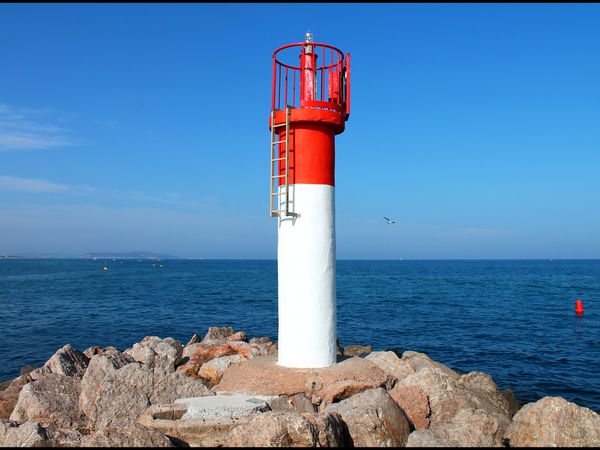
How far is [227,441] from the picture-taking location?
Result: 791 centimetres

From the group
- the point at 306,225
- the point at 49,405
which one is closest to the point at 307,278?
the point at 306,225

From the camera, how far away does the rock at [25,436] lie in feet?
25.6

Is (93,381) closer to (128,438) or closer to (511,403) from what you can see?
(128,438)

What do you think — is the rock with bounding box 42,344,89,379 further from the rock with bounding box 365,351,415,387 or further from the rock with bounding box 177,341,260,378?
the rock with bounding box 365,351,415,387

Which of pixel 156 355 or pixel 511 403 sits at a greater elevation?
pixel 156 355

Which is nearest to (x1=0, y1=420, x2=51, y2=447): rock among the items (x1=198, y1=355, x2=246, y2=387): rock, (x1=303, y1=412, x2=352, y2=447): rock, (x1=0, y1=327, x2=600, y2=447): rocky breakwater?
(x1=0, y1=327, x2=600, y2=447): rocky breakwater

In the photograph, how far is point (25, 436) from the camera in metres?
7.93

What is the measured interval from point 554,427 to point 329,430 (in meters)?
3.62

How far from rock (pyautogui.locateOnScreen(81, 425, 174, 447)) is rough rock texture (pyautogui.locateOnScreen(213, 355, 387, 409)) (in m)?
2.81

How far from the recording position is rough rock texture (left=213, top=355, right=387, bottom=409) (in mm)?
10289

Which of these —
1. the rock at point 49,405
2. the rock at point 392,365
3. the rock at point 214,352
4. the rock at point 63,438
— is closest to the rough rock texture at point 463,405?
the rock at point 392,365

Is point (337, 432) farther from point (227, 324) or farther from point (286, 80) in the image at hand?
point (227, 324)

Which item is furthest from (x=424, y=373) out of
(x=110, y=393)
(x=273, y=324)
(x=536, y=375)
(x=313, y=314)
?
(x=273, y=324)

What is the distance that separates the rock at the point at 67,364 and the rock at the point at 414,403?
7467 millimetres
